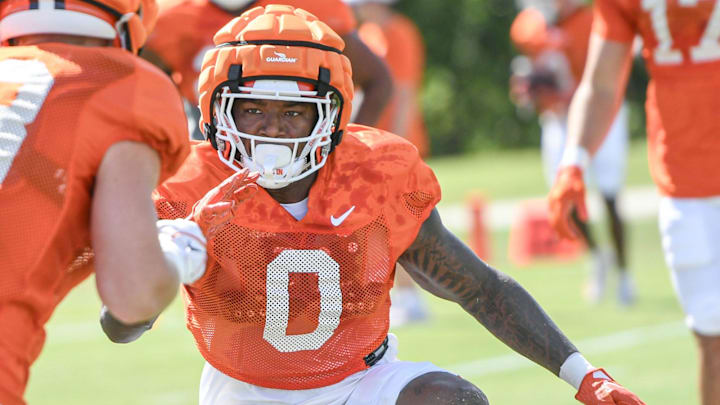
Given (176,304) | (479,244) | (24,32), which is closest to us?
(24,32)

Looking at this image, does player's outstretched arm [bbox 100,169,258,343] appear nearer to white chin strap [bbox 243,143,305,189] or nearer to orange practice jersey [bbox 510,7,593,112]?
white chin strap [bbox 243,143,305,189]

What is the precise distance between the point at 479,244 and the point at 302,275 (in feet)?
24.2

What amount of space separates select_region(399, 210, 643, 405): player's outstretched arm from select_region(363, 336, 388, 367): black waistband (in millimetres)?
219

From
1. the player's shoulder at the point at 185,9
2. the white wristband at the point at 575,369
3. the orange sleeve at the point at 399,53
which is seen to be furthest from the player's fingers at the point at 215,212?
the orange sleeve at the point at 399,53

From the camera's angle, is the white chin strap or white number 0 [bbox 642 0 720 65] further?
white number 0 [bbox 642 0 720 65]

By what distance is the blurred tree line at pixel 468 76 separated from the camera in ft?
92.1

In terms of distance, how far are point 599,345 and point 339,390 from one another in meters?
3.39

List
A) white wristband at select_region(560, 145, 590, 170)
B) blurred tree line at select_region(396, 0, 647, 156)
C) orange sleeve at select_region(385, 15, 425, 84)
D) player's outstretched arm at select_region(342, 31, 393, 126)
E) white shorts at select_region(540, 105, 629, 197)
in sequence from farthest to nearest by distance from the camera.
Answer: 1. blurred tree line at select_region(396, 0, 647, 156)
2. white shorts at select_region(540, 105, 629, 197)
3. orange sleeve at select_region(385, 15, 425, 84)
4. player's outstretched arm at select_region(342, 31, 393, 126)
5. white wristband at select_region(560, 145, 590, 170)

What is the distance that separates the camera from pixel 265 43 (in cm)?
289

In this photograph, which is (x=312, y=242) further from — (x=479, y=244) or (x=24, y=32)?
(x=479, y=244)

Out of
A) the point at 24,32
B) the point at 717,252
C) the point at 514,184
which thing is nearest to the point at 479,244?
the point at 514,184

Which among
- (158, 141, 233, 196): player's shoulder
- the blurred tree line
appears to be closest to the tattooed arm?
(158, 141, 233, 196): player's shoulder

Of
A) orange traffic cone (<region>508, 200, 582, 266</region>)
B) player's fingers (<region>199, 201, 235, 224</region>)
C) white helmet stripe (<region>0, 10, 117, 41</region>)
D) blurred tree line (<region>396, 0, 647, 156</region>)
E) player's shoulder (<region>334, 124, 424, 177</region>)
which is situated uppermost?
white helmet stripe (<region>0, 10, 117, 41</region>)

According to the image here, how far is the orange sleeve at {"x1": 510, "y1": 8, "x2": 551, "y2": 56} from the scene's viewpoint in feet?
27.9
